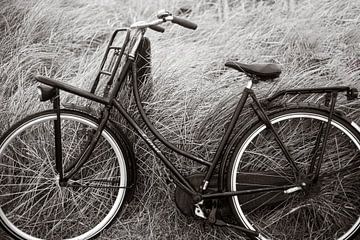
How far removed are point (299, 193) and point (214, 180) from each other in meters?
0.60

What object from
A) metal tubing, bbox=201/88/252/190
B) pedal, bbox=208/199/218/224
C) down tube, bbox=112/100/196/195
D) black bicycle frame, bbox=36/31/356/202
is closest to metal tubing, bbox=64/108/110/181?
black bicycle frame, bbox=36/31/356/202

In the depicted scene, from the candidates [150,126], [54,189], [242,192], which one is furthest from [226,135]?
[54,189]

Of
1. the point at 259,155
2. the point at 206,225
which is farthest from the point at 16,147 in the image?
the point at 259,155

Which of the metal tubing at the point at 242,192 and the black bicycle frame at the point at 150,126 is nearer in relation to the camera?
the black bicycle frame at the point at 150,126

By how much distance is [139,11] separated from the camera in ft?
17.8

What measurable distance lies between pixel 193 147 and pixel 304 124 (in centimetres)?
83

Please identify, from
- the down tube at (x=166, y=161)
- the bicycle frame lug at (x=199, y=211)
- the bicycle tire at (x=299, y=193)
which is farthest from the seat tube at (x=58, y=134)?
the bicycle tire at (x=299, y=193)

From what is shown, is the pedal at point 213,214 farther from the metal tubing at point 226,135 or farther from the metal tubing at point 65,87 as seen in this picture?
the metal tubing at point 65,87

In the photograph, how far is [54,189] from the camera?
10.9ft

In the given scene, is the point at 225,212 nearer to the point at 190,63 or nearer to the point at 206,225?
the point at 206,225

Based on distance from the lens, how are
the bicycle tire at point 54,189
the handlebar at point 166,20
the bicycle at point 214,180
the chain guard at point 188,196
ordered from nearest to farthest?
the handlebar at point 166,20 → the bicycle at point 214,180 → the chain guard at point 188,196 → the bicycle tire at point 54,189

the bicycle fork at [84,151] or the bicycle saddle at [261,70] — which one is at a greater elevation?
the bicycle saddle at [261,70]

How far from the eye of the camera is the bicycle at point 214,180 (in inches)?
118

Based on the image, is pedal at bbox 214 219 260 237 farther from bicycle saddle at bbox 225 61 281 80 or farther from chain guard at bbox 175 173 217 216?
bicycle saddle at bbox 225 61 281 80
